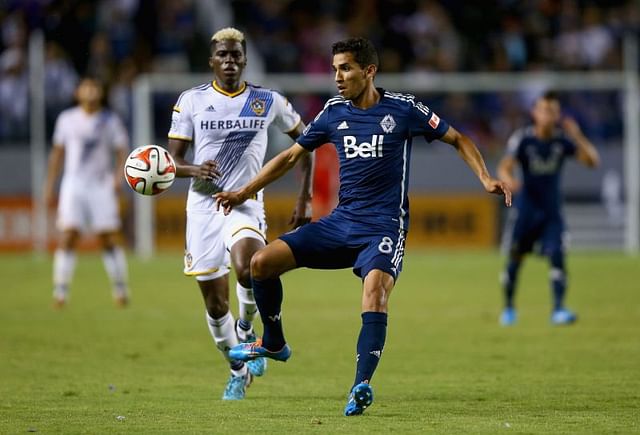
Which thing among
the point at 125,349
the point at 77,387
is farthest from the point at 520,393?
the point at 125,349

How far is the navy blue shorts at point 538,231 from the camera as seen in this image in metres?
14.2

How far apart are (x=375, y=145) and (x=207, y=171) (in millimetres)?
1301

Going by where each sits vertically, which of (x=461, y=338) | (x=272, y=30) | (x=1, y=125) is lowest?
(x=461, y=338)

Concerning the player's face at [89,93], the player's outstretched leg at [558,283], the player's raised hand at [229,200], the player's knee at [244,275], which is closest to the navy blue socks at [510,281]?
the player's outstretched leg at [558,283]

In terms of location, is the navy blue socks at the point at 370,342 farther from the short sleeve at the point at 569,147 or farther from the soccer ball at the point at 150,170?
the short sleeve at the point at 569,147

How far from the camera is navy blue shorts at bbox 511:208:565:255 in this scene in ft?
46.8

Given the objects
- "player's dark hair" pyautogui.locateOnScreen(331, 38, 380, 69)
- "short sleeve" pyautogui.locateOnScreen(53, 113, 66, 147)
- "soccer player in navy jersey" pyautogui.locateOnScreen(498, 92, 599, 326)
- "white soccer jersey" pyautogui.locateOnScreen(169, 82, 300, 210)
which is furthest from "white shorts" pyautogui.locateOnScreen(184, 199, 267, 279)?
"short sleeve" pyautogui.locateOnScreen(53, 113, 66, 147)

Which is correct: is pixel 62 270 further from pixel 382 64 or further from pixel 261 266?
pixel 382 64

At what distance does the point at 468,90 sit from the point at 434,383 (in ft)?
49.3

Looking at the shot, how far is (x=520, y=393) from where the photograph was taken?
9008mm

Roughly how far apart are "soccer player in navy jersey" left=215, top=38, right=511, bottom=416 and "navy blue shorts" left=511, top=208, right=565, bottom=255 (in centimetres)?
618

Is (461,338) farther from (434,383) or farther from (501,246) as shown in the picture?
(501,246)

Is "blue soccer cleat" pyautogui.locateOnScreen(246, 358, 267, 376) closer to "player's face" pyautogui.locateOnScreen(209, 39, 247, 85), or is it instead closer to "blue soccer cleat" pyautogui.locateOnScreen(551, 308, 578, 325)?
"player's face" pyautogui.locateOnScreen(209, 39, 247, 85)

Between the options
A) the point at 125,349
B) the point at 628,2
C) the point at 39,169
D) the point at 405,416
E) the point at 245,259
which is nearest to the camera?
the point at 405,416
